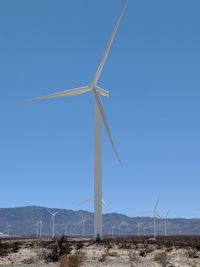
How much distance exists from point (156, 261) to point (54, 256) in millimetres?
6405

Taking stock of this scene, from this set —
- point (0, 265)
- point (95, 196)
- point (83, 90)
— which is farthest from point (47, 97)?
point (0, 265)

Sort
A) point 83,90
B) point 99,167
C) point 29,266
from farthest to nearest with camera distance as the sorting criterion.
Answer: point 83,90
point 99,167
point 29,266

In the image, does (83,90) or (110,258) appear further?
(83,90)

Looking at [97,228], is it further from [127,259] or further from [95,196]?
[127,259]

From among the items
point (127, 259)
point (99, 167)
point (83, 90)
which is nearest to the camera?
point (127, 259)

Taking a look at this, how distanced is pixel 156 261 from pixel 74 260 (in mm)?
7934

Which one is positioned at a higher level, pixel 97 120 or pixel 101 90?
pixel 101 90

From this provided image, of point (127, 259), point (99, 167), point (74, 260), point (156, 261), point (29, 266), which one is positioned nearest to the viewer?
point (74, 260)

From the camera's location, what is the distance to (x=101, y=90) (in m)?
69.6

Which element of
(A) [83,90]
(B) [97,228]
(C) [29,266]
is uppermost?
(A) [83,90]

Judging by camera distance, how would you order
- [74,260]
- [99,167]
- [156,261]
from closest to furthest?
[74,260]
[156,261]
[99,167]

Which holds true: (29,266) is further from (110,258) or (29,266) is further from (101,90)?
(101,90)

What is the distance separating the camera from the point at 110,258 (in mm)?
40156

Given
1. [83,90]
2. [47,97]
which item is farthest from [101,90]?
[47,97]
